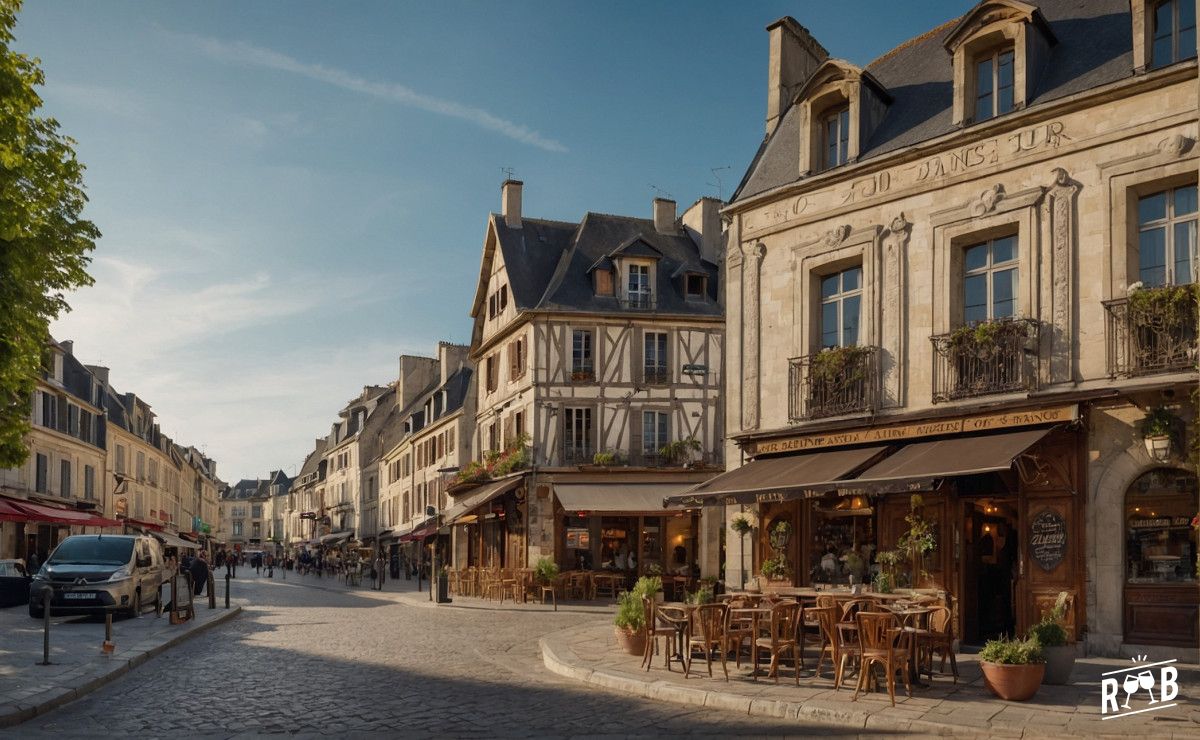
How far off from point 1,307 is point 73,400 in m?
30.1

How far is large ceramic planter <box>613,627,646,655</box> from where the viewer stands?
12.5m

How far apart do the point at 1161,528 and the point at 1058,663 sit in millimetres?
2845

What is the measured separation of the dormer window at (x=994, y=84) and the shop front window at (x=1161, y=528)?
4.83 m

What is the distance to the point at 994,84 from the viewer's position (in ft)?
45.6

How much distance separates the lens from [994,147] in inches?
536

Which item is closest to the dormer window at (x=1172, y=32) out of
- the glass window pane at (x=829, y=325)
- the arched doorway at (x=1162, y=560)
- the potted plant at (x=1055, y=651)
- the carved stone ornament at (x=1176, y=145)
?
the carved stone ornament at (x=1176, y=145)

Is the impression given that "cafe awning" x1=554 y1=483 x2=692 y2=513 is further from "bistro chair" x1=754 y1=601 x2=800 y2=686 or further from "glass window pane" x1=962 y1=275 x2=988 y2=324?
"bistro chair" x1=754 y1=601 x2=800 y2=686

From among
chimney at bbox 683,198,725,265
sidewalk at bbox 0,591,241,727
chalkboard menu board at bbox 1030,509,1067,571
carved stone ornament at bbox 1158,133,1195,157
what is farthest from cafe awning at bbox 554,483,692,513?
carved stone ornament at bbox 1158,133,1195,157

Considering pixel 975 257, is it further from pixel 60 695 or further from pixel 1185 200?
pixel 60 695

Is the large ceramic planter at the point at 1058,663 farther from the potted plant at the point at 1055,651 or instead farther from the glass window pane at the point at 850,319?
the glass window pane at the point at 850,319

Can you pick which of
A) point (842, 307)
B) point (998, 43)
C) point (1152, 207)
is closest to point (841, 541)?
point (842, 307)

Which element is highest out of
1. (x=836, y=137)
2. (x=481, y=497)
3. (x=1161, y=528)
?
(x=836, y=137)

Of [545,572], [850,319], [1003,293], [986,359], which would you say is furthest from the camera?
[545,572]

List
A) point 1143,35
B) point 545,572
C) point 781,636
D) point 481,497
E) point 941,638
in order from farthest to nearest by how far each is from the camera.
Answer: point 481,497 → point 545,572 → point 1143,35 → point 781,636 → point 941,638
